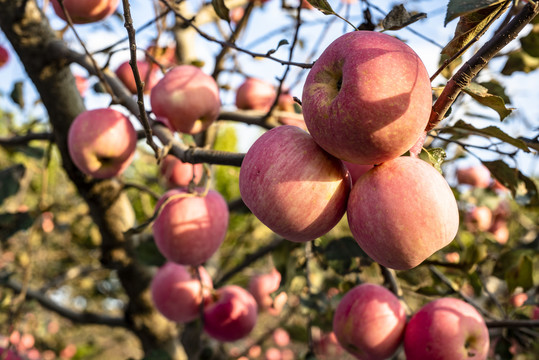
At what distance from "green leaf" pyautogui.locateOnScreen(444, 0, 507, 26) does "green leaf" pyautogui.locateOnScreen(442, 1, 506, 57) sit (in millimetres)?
88

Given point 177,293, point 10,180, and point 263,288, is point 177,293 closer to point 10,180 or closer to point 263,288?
point 10,180

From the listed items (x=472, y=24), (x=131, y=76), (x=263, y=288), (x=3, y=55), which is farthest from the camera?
(x=263, y=288)

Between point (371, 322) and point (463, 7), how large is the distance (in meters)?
0.62

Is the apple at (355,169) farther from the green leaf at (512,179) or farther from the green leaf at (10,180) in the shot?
the green leaf at (10,180)

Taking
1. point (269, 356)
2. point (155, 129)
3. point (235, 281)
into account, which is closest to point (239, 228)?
point (235, 281)

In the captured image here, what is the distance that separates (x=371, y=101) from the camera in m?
0.49

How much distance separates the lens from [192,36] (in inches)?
72.5

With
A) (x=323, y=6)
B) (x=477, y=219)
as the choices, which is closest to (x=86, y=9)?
(x=323, y=6)

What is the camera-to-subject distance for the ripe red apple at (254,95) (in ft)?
5.28


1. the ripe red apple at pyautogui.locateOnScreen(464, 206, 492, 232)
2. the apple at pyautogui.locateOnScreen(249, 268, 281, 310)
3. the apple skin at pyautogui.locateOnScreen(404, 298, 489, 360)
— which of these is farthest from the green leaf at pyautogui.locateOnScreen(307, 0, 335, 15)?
the ripe red apple at pyautogui.locateOnScreen(464, 206, 492, 232)

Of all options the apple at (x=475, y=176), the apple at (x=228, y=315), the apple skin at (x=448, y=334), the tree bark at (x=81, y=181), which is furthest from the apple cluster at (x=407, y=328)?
the apple at (x=475, y=176)

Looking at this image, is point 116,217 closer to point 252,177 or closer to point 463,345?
point 252,177

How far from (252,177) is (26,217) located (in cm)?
91

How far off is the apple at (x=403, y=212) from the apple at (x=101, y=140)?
1.85 feet
